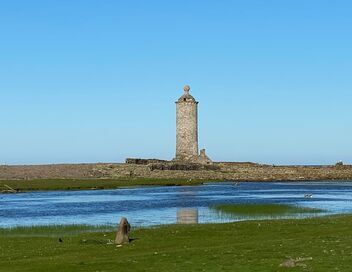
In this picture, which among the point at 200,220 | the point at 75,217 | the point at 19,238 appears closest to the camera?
the point at 19,238

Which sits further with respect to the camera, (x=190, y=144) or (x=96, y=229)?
(x=190, y=144)

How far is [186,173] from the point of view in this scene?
12950 cm

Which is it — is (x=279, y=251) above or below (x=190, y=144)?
below

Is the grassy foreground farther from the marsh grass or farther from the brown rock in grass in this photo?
the marsh grass

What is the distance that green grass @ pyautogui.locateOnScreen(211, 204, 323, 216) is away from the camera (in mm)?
54531

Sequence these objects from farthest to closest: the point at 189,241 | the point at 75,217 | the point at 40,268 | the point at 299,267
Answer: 1. the point at 75,217
2. the point at 189,241
3. the point at 40,268
4. the point at 299,267

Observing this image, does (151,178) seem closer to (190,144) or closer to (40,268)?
(190,144)

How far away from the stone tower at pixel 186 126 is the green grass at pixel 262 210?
67951 mm

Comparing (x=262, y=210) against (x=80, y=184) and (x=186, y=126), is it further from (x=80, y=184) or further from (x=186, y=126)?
(x=186, y=126)

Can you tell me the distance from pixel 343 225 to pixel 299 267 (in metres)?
16.2

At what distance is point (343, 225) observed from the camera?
123 ft

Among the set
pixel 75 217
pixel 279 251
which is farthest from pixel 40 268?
pixel 75 217

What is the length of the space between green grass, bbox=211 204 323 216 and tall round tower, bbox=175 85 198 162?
67.9m

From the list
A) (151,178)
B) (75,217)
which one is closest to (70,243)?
(75,217)
